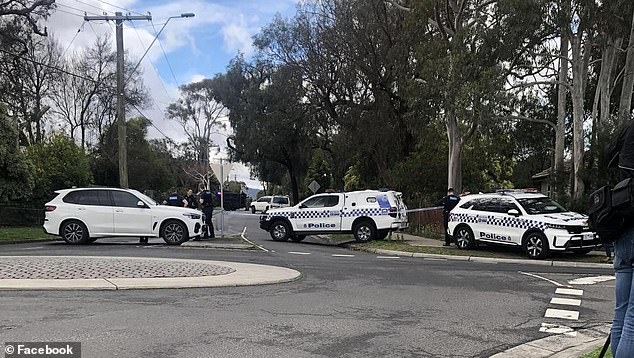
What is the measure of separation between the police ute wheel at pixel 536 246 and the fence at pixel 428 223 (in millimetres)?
7569

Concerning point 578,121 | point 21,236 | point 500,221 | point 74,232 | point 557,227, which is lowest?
point 21,236

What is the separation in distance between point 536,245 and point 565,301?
7.05 meters

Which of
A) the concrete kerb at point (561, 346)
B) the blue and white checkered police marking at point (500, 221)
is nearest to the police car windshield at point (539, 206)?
the blue and white checkered police marking at point (500, 221)

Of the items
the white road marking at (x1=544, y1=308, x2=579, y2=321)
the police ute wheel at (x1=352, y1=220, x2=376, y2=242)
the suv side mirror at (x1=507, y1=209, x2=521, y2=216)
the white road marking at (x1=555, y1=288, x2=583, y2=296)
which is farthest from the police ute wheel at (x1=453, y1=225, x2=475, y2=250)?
the white road marking at (x1=544, y1=308, x2=579, y2=321)

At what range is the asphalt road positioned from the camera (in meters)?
6.48

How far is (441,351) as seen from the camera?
6605 mm

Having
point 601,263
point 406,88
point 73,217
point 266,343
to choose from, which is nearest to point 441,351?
point 266,343

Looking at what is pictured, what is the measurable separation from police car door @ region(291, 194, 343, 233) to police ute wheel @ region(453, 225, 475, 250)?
4.84m

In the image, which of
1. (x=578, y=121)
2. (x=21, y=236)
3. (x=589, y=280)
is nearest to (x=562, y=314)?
(x=589, y=280)

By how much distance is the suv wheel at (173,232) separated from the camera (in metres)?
18.9

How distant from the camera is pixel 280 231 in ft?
75.7

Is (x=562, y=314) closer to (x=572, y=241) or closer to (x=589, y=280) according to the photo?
(x=589, y=280)

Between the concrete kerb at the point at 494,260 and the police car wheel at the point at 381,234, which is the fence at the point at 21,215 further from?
the concrete kerb at the point at 494,260

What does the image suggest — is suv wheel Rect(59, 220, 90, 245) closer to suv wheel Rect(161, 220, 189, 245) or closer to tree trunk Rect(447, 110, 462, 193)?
suv wheel Rect(161, 220, 189, 245)
